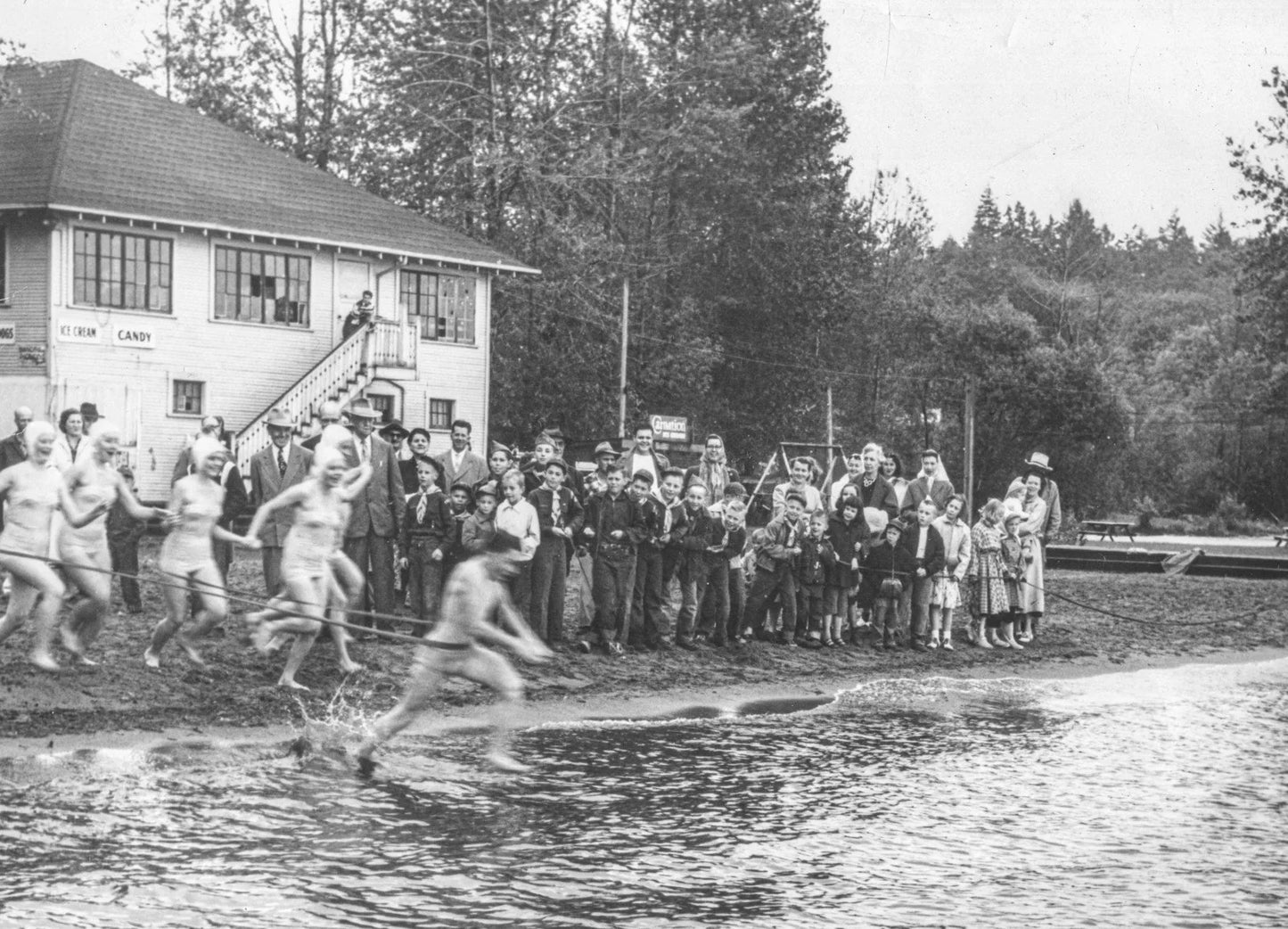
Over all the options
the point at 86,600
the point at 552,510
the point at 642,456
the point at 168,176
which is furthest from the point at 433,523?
the point at 168,176

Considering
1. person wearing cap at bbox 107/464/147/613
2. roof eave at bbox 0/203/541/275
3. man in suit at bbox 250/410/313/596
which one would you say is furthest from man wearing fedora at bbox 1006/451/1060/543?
roof eave at bbox 0/203/541/275

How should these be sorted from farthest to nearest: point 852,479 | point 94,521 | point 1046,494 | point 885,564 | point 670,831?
point 1046,494 → point 852,479 → point 885,564 → point 94,521 → point 670,831

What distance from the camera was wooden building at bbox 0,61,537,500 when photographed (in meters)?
34.7

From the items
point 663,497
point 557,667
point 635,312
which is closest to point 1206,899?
point 557,667

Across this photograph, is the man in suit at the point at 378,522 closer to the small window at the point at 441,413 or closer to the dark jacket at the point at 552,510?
the dark jacket at the point at 552,510

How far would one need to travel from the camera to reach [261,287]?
38.6 m

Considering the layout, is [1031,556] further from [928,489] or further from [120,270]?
[120,270]

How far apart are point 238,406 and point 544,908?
31070 mm

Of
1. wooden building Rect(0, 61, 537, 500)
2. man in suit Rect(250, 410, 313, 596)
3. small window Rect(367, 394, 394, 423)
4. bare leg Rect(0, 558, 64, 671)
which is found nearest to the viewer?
bare leg Rect(0, 558, 64, 671)

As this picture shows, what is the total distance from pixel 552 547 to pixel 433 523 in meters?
1.37

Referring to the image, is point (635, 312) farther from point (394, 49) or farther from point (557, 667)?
point (557, 667)

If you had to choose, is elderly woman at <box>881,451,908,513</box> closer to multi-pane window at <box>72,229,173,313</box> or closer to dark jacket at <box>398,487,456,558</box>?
dark jacket at <box>398,487,456,558</box>

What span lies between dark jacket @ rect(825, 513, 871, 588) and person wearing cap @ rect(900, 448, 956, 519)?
842mm

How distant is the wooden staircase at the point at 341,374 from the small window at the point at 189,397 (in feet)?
3.73
